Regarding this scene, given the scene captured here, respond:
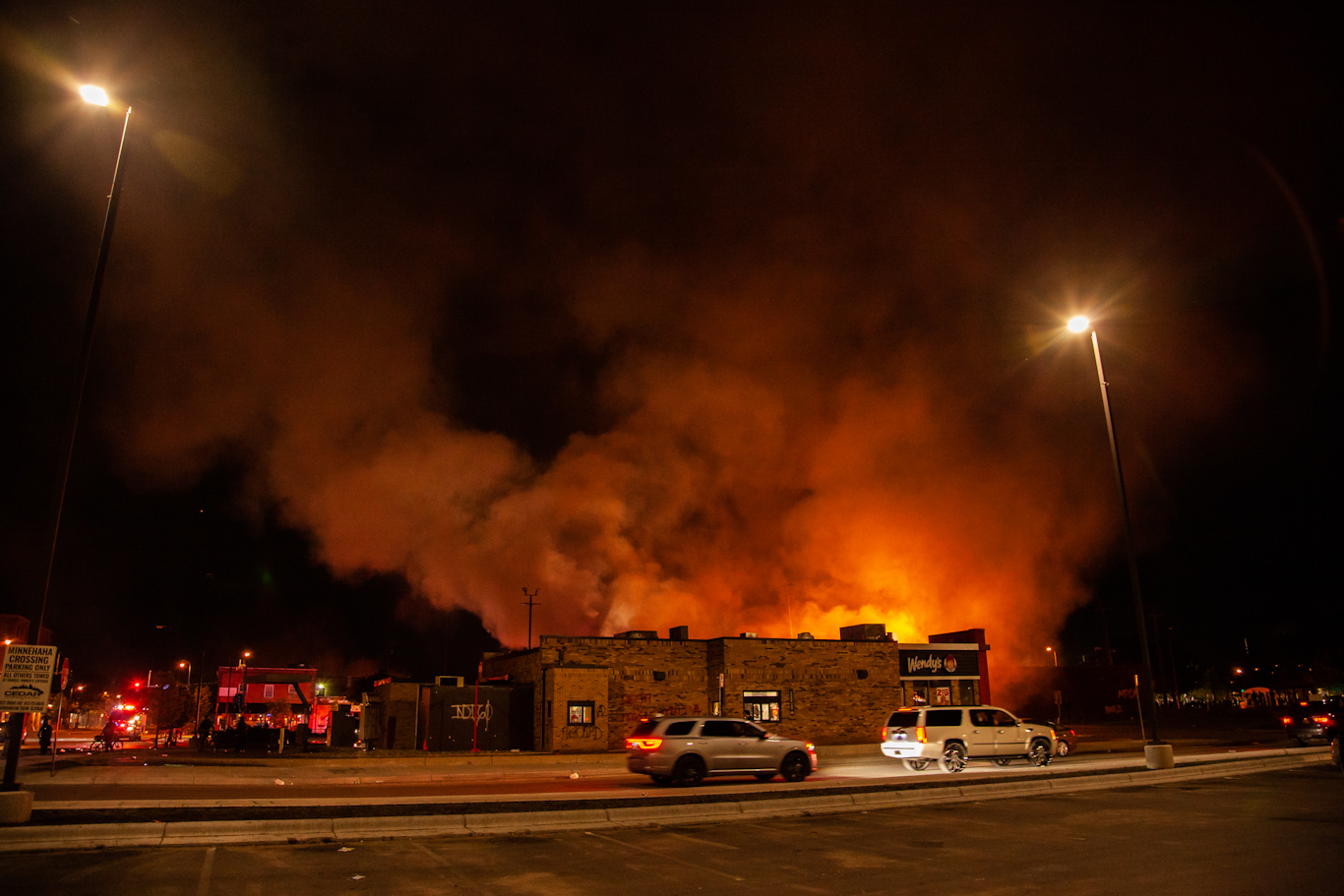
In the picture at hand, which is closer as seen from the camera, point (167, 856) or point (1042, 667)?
point (167, 856)

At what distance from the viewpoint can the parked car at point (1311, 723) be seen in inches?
1045

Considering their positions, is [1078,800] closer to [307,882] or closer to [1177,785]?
[1177,785]

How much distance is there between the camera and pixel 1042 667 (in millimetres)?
55438

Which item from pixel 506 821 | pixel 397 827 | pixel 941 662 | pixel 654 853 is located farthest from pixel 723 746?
pixel 941 662

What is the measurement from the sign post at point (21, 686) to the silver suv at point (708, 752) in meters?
10.4

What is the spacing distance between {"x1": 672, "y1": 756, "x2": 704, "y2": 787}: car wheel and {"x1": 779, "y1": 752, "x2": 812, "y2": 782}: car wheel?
6.26ft

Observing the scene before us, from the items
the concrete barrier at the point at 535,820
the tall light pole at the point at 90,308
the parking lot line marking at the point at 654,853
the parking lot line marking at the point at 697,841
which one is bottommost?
the parking lot line marking at the point at 697,841

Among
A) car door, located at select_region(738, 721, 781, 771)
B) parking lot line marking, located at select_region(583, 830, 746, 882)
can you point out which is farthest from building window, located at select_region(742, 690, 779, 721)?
parking lot line marking, located at select_region(583, 830, 746, 882)

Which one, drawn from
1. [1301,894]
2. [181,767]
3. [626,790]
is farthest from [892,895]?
[181,767]

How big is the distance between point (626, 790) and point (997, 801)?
643 centimetres

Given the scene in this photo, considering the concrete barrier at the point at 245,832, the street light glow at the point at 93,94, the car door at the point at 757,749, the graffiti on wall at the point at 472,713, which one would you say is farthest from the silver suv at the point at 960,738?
the street light glow at the point at 93,94

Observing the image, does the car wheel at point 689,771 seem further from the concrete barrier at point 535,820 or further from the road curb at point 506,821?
the concrete barrier at point 535,820

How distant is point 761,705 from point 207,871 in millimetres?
29584

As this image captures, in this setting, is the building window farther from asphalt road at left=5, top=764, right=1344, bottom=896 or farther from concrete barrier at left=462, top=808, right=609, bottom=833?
concrete barrier at left=462, top=808, right=609, bottom=833
